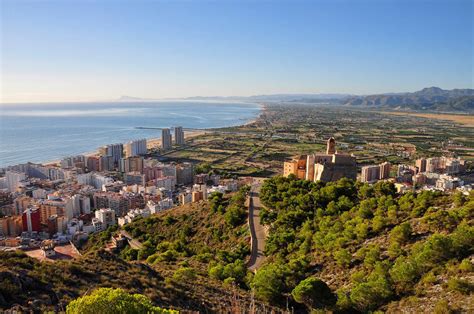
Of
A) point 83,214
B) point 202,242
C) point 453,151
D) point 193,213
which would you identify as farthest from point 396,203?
point 453,151

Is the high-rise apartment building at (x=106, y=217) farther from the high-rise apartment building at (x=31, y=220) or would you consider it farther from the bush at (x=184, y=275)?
the bush at (x=184, y=275)

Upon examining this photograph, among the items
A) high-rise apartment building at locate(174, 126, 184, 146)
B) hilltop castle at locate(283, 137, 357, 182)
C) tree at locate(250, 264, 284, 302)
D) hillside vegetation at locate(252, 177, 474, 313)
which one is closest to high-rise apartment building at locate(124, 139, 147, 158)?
high-rise apartment building at locate(174, 126, 184, 146)

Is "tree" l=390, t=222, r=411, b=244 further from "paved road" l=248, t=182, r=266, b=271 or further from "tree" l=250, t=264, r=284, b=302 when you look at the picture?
"paved road" l=248, t=182, r=266, b=271

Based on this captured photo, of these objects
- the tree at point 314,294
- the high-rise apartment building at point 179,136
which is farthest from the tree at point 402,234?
the high-rise apartment building at point 179,136

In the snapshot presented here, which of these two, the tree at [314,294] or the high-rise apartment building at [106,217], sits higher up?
the tree at [314,294]

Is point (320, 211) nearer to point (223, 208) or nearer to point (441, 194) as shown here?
point (441, 194)

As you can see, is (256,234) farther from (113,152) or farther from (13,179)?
(113,152)
